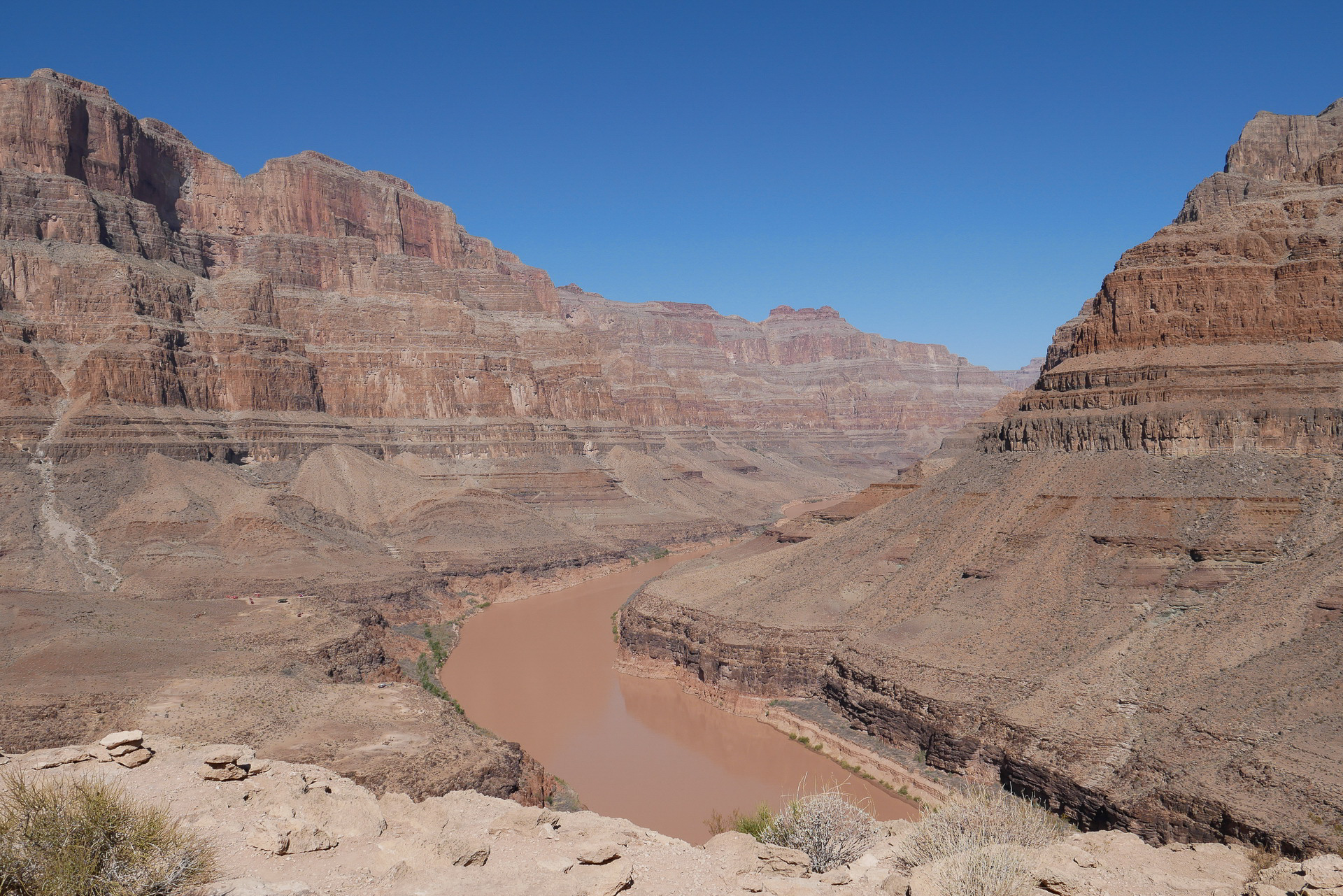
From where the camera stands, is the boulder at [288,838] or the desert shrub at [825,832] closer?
the boulder at [288,838]

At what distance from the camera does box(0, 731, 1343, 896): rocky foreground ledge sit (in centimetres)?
1277

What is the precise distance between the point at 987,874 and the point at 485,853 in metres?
7.22

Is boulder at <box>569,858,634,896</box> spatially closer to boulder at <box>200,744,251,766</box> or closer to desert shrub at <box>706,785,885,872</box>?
desert shrub at <box>706,785,885,872</box>

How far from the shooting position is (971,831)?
596 inches

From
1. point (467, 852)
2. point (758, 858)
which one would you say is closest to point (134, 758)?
point (467, 852)

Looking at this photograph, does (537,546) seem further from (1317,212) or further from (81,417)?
(1317,212)

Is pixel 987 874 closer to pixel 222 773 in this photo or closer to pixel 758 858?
pixel 758 858

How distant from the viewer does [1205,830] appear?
68.8ft

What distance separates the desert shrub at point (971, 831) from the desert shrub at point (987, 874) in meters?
0.48

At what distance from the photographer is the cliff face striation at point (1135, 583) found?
77.6 ft

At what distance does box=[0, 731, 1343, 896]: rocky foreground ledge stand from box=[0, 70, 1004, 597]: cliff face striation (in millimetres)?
40167

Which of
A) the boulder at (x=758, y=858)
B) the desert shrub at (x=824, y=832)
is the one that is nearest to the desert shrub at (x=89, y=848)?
the boulder at (x=758, y=858)

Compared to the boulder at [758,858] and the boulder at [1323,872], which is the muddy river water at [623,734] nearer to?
the boulder at [758,858]

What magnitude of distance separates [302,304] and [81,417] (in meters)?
34.9
